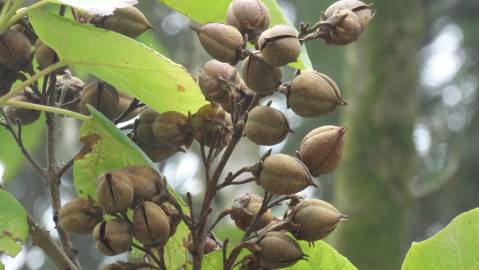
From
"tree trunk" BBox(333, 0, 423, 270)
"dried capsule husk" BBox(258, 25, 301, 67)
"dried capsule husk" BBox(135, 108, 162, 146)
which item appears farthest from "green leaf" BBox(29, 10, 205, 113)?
"tree trunk" BBox(333, 0, 423, 270)

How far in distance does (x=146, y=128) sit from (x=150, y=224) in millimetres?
155

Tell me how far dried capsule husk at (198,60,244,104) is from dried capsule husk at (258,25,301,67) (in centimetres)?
5

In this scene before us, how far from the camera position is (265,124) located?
0.83 metres

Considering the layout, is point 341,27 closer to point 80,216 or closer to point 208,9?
point 208,9

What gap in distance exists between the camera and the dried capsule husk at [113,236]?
0.83 m

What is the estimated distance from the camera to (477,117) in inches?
362

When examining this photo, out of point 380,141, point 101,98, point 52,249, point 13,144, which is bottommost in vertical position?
point 380,141

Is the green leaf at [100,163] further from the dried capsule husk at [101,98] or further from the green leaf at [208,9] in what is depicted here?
the green leaf at [208,9]

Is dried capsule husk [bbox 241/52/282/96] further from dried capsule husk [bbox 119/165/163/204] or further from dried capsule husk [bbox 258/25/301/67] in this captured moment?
dried capsule husk [bbox 119/165/163/204]

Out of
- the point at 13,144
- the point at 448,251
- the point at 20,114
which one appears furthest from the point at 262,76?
the point at 13,144

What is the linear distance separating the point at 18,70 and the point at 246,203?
0.93 feet

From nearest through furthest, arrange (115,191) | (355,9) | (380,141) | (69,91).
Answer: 1. (115,191)
2. (355,9)
3. (69,91)
4. (380,141)

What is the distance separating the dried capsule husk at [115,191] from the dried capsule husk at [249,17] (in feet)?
0.61

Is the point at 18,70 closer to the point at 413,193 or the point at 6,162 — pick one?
the point at 6,162
